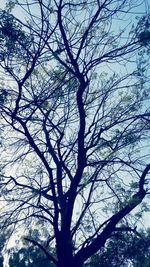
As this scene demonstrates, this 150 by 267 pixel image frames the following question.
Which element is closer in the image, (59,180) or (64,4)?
(64,4)

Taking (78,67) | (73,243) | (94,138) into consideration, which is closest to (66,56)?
(78,67)

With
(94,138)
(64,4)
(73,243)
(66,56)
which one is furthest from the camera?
(94,138)

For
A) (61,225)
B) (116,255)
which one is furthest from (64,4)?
(116,255)

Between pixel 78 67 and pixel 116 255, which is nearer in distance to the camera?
pixel 78 67

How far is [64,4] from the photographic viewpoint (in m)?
9.38

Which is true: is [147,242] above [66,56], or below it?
below

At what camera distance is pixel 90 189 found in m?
11.8

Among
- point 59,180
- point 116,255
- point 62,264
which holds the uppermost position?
point 59,180

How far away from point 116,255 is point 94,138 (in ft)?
12.5

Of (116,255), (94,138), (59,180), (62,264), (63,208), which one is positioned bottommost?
(62,264)

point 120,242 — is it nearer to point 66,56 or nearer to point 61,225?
point 61,225

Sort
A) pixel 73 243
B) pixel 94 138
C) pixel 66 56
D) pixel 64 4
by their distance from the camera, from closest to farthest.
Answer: pixel 64 4, pixel 66 56, pixel 73 243, pixel 94 138

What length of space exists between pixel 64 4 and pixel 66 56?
1.45m

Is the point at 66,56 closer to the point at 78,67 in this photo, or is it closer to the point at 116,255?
the point at 78,67
